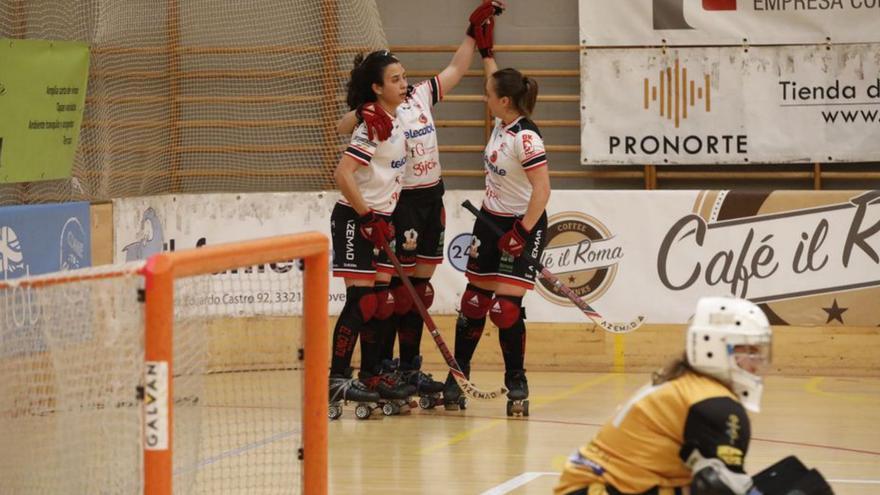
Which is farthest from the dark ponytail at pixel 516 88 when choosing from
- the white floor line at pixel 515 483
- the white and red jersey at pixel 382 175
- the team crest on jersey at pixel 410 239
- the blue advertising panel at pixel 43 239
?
the blue advertising panel at pixel 43 239

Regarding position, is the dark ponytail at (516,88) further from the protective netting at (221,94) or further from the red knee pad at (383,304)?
the protective netting at (221,94)

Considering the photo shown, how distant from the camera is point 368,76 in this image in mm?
7445

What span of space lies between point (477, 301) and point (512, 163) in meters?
0.78

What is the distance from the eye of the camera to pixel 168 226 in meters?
9.57

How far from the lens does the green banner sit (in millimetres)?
8211

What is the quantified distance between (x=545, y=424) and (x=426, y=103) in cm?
182

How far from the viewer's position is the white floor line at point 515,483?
5816mm

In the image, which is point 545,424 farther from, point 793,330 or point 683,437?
point 683,437

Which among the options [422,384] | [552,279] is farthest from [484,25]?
[422,384]

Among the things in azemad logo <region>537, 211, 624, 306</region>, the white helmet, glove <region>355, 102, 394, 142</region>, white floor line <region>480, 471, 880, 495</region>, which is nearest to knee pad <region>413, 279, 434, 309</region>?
glove <region>355, 102, 394, 142</region>

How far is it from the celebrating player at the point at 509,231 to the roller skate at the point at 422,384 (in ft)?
0.24

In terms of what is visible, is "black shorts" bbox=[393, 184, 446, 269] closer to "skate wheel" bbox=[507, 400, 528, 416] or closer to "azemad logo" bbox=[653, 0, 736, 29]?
"skate wheel" bbox=[507, 400, 528, 416]

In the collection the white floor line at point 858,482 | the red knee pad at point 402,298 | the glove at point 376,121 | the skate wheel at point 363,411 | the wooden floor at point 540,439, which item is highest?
the glove at point 376,121

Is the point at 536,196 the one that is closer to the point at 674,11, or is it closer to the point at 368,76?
the point at 368,76
